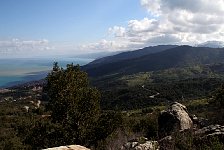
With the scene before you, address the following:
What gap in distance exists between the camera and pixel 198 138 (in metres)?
20.5

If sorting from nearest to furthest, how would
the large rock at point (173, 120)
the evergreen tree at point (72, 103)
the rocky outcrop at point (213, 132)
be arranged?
the rocky outcrop at point (213, 132) < the evergreen tree at point (72, 103) < the large rock at point (173, 120)

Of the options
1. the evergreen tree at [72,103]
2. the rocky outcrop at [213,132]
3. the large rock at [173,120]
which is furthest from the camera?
the large rock at [173,120]

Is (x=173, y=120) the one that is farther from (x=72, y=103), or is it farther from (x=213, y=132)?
(x=213, y=132)

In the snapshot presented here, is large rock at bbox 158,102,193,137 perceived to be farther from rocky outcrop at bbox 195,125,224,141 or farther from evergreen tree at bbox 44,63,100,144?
rocky outcrop at bbox 195,125,224,141

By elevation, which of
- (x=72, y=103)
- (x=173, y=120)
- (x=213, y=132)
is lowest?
(x=173, y=120)

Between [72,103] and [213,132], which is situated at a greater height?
[213,132]

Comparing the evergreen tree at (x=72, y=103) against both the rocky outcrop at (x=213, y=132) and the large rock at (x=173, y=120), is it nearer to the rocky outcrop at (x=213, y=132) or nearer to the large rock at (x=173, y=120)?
the large rock at (x=173, y=120)

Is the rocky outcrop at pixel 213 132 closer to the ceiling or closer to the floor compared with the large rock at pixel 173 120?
closer to the ceiling

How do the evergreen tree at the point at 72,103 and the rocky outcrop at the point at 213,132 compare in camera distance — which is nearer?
the rocky outcrop at the point at 213,132

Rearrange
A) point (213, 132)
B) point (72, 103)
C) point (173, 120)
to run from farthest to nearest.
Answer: point (173, 120)
point (72, 103)
point (213, 132)

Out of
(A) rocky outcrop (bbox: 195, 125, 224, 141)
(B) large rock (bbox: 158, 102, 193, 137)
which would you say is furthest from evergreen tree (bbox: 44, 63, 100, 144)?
(A) rocky outcrop (bbox: 195, 125, 224, 141)

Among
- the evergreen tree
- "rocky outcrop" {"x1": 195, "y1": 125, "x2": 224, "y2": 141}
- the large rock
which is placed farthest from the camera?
the large rock

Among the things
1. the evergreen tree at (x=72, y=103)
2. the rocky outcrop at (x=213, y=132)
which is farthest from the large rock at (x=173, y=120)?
the rocky outcrop at (x=213, y=132)

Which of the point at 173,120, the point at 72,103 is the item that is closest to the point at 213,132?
the point at 173,120
